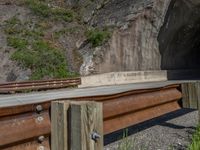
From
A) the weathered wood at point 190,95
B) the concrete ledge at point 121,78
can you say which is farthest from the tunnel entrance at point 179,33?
the weathered wood at point 190,95

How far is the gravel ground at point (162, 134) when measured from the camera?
6262 mm

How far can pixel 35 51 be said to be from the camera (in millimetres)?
18547

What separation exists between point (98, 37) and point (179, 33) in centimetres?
545

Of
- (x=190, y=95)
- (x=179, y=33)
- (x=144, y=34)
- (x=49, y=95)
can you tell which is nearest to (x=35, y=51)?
(x=144, y=34)

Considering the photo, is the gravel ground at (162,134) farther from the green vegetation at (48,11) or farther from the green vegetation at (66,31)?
the green vegetation at (48,11)

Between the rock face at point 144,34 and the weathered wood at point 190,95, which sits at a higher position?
the rock face at point 144,34

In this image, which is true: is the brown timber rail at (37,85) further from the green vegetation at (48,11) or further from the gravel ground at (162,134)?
the green vegetation at (48,11)

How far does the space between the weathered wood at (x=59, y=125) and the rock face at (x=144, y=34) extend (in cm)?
1483

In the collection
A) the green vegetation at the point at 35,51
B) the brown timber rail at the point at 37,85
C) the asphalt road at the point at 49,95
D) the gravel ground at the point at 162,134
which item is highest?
the green vegetation at the point at 35,51

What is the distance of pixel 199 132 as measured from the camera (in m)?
5.19

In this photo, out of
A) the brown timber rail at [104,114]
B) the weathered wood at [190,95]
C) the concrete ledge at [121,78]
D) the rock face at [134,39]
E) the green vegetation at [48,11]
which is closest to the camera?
the brown timber rail at [104,114]

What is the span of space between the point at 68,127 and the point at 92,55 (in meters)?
15.7

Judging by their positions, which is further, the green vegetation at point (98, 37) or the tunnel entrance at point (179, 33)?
the tunnel entrance at point (179, 33)

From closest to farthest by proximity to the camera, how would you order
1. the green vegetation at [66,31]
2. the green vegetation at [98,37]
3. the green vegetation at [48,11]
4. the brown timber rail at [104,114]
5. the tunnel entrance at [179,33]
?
the brown timber rail at [104,114]
the green vegetation at [98,37]
the tunnel entrance at [179,33]
the green vegetation at [66,31]
the green vegetation at [48,11]
